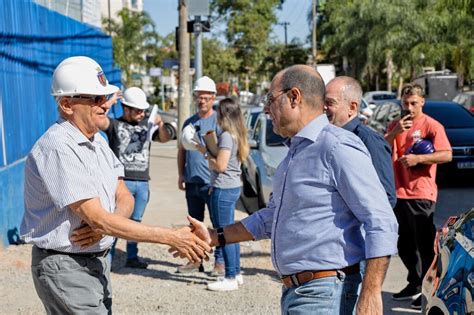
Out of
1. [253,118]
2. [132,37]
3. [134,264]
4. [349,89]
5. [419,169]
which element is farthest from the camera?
[132,37]

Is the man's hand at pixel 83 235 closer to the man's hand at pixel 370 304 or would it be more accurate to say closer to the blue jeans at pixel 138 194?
the man's hand at pixel 370 304

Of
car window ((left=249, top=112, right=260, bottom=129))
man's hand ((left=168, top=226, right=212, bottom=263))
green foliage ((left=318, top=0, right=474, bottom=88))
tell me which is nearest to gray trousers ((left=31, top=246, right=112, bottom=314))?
man's hand ((left=168, top=226, right=212, bottom=263))

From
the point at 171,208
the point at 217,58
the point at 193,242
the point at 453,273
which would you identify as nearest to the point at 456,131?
the point at 171,208

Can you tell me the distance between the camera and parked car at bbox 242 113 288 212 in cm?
1127

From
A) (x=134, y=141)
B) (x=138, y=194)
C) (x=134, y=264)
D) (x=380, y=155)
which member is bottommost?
(x=134, y=264)

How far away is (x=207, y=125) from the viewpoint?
7.38 metres

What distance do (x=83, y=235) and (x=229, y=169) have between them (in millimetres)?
3634

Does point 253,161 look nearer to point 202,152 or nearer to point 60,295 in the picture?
point 202,152

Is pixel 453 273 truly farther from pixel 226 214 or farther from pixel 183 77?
pixel 183 77

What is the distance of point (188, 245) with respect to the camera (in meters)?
3.76

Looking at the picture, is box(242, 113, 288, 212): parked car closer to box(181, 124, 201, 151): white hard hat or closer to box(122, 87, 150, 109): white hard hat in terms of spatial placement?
box(181, 124, 201, 151): white hard hat

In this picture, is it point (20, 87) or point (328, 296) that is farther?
point (20, 87)

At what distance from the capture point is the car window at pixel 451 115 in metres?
15.0

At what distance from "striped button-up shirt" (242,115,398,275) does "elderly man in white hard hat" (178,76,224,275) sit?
13.3 feet
